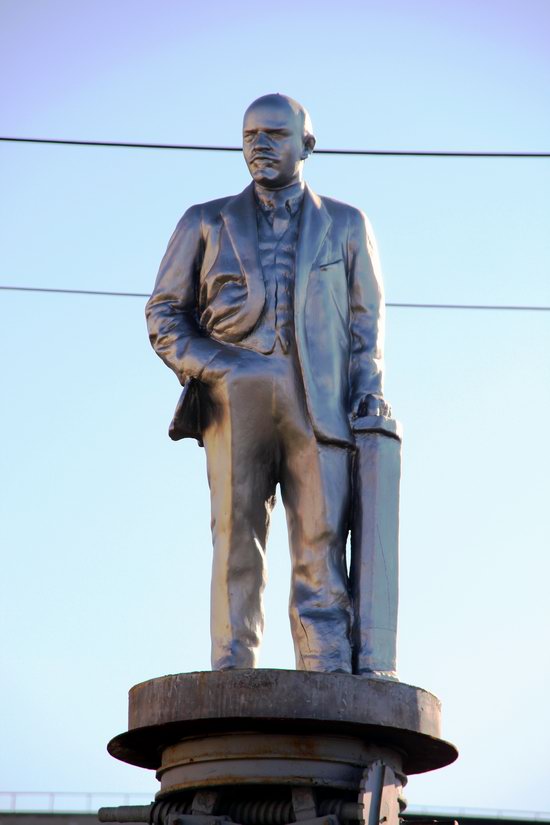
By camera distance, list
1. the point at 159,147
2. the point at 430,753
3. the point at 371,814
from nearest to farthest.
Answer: the point at 371,814 < the point at 430,753 < the point at 159,147

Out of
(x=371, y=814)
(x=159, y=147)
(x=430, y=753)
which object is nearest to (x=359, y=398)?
(x=430, y=753)

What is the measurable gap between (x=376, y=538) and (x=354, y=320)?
1325 millimetres

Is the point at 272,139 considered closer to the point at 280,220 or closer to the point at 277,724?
the point at 280,220

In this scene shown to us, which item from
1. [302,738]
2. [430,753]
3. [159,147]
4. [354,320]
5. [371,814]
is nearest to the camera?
[371,814]

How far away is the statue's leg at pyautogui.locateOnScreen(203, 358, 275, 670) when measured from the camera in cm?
1027

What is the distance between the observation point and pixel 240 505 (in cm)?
1043

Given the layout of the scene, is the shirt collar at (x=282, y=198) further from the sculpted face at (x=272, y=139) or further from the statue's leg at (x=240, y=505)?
the statue's leg at (x=240, y=505)

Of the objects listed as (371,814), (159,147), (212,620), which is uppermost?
(159,147)

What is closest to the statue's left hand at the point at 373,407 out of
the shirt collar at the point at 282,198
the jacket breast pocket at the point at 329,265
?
the jacket breast pocket at the point at 329,265

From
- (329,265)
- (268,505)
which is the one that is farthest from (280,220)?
(268,505)

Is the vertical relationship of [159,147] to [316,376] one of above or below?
above

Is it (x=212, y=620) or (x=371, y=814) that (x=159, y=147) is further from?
(x=371, y=814)

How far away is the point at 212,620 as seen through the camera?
→ 10367mm

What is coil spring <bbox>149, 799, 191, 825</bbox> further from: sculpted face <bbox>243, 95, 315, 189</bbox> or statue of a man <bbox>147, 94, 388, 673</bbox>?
sculpted face <bbox>243, 95, 315, 189</bbox>
